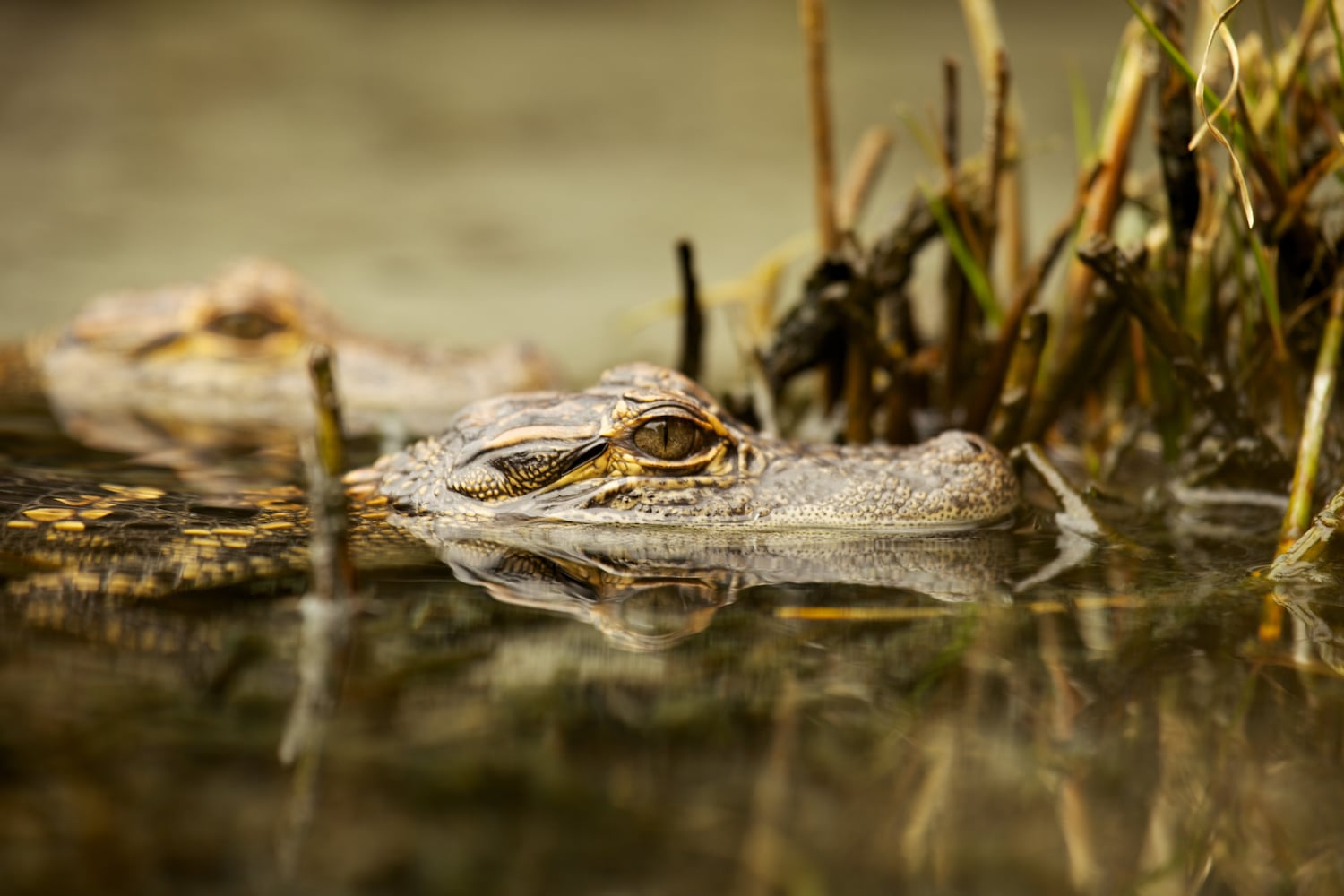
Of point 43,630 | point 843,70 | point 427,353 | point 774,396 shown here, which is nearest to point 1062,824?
point 43,630

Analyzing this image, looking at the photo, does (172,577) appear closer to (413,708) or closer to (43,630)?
(43,630)

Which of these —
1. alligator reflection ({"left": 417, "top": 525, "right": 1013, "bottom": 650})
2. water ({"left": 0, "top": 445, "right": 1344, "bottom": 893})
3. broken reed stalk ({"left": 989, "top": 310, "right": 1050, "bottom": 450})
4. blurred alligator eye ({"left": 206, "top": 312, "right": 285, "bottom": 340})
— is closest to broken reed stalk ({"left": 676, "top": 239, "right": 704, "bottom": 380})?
broken reed stalk ({"left": 989, "top": 310, "right": 1050, "bottom": 450})

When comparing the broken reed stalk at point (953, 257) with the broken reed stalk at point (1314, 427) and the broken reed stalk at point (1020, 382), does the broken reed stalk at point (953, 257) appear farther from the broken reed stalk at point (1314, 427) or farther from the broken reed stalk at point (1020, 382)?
the broken reed stalk at point (1314, 427)

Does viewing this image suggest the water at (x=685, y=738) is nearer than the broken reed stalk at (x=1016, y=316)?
Yes

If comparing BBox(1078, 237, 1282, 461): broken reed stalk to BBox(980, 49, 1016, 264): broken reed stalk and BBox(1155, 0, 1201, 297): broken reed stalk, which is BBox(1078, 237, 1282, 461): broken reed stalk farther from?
BBox(980, 49, 1016, 264): broken reed stalk

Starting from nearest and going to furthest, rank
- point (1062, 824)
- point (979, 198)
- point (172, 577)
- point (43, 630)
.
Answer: point (1062, 824) < point (43, 630) < point (172, 577) < point (979, 198)

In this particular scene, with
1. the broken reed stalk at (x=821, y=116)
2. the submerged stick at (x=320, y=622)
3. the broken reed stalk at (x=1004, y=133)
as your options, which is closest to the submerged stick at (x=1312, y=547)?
the broken reed stalk at (x=1004, y=133)
